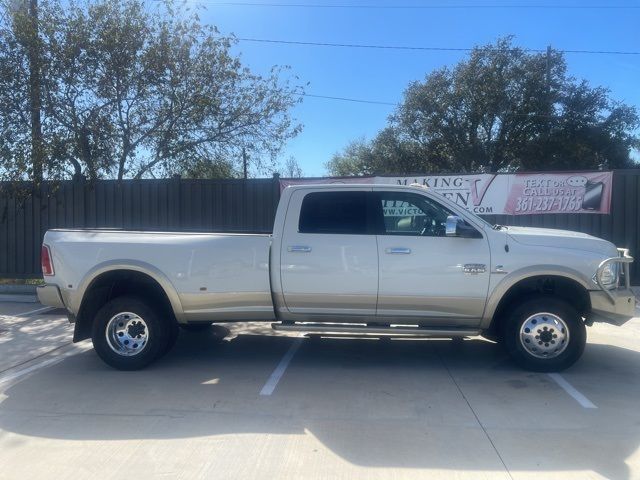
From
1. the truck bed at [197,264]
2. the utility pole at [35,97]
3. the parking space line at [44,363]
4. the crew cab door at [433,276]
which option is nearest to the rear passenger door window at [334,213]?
the crew cab door at [433,276]

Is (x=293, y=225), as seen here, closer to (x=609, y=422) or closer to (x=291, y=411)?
(x=291, y=411)

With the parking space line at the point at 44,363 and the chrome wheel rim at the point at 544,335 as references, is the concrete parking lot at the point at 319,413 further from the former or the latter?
the chrome wheel rim at the point at 544,335

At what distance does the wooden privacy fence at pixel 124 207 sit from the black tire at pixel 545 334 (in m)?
6.62

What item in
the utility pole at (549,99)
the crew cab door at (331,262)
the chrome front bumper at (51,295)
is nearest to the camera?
the crew cab door at (331,262)

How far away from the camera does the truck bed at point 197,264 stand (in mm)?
6449

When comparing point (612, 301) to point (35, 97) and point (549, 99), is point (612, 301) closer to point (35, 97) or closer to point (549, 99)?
point (35, 97)

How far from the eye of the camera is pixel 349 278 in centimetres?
635

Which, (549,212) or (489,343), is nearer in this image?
(489,343)

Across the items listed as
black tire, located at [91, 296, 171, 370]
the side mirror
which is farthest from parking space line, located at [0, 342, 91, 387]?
the side mirror

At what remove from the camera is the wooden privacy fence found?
40.3ft

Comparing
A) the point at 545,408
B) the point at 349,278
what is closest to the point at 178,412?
the point at 349,278

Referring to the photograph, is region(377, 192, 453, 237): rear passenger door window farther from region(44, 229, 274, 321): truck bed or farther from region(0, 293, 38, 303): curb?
region(0, 293, 38, 303): curb

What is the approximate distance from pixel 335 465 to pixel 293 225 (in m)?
2.93

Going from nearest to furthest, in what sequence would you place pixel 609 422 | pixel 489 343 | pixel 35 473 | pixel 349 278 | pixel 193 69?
pixel 35 473 < pixel 609 422 < pixel 349 278 < pixel 489 343 < pixel 193 69
